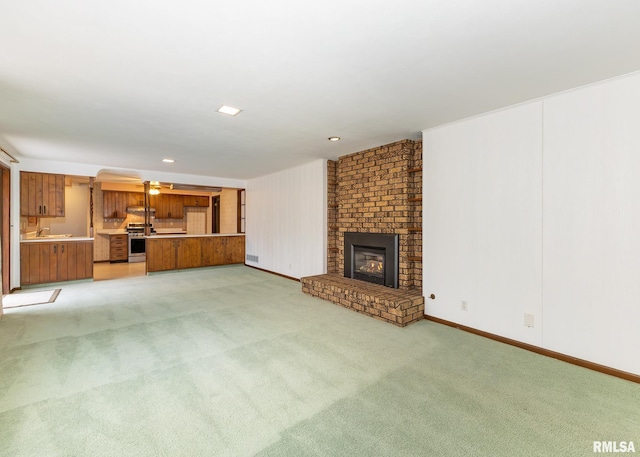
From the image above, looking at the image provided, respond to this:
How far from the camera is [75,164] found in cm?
611

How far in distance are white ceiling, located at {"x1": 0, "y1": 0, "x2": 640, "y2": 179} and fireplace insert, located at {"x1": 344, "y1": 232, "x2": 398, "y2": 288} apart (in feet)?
5.44

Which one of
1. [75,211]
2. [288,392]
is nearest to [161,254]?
[75,211]

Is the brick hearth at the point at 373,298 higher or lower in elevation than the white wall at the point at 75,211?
lower

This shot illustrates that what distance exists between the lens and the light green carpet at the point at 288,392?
168 cm

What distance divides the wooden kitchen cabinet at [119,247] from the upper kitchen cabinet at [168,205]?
1190 mm

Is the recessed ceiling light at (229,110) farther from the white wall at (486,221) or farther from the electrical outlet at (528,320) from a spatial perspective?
the electrical outlet at (528,320)

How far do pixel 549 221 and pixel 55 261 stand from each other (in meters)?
8.16

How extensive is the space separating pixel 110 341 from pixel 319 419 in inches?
99.5

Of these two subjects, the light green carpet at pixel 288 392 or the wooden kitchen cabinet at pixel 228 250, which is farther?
the wooden kitchen cabinet at pixel 228 250

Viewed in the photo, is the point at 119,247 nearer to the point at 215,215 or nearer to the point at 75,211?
the point at 75,211

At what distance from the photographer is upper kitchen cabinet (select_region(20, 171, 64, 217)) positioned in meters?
5.60

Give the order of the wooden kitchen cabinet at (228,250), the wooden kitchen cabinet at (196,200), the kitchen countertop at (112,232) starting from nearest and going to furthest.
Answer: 1. the wooden kitchen cabinet at (228,250)
2. the kitchen countertop at (112,232)
3. the wooden kitchen cabinet at (196,200)

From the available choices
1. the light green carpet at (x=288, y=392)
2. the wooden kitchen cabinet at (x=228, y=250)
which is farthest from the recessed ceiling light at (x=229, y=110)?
the wooden kitchen cabinet at (x=228, y=250)

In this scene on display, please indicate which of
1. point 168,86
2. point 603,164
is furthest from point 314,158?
point 603,164
